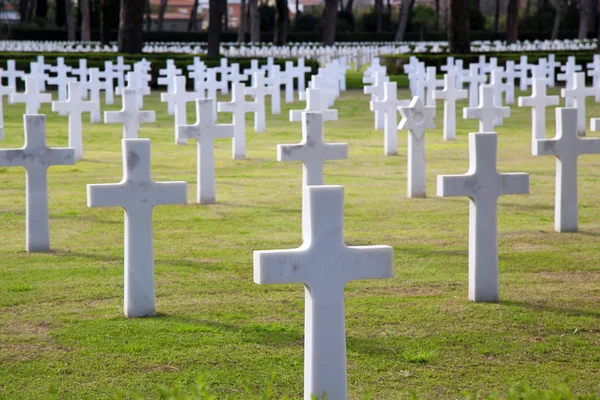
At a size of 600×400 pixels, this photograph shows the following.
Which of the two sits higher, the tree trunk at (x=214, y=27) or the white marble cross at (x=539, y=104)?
the tree trunk at (x=214, y=27)

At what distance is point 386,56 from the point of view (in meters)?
32.3

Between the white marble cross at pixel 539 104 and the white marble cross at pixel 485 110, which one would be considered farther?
the white marble cross at pixel 539 104

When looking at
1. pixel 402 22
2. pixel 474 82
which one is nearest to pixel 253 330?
pixel 474 82

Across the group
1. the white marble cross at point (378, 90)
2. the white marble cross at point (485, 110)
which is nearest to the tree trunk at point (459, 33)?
the white marble cross at point (378, 90)

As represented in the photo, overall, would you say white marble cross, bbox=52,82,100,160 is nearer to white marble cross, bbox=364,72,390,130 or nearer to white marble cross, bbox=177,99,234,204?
white marble cross, bbox=177,99,234,204

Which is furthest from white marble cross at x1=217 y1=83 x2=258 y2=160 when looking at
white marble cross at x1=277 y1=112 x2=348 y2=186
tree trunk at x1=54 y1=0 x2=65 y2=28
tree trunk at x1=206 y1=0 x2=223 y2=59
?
tree trunk at x1=54 y1=0 x2=65 y2=28

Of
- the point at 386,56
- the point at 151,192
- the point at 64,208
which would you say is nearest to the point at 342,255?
the point at 151,192

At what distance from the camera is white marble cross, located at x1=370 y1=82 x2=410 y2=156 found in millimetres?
12125

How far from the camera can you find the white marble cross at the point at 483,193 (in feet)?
17.6

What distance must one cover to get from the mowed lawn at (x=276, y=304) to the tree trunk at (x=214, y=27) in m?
20.4

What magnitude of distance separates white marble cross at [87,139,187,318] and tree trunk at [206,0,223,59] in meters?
25.0

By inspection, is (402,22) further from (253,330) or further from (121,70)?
(253,330)

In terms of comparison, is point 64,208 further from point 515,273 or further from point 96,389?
point 96,389

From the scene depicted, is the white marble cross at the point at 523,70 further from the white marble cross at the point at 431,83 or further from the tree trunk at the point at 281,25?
the tree trunk at the point at 281,25
